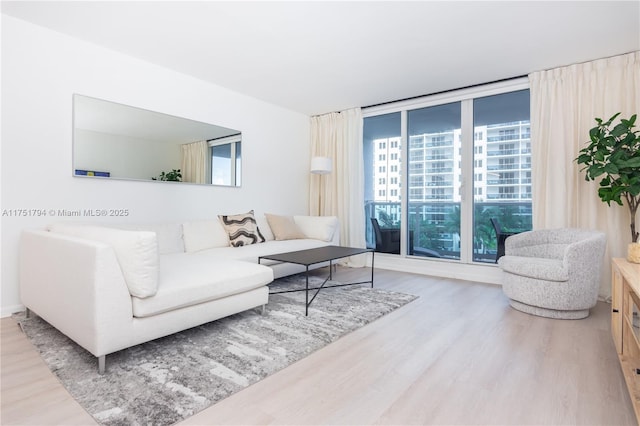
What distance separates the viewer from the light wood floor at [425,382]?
1.44 metres

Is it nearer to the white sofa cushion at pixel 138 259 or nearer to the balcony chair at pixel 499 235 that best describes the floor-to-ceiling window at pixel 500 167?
the balcony chair at pixel 499 235

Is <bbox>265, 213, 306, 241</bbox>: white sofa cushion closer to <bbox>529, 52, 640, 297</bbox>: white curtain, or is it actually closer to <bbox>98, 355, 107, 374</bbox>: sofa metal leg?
<bbox>98, 355, 107, 374</bbox>: sofa metal leg

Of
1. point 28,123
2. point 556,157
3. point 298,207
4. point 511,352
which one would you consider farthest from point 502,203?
point 28,123

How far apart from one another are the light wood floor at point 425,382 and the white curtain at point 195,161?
204 centimetres

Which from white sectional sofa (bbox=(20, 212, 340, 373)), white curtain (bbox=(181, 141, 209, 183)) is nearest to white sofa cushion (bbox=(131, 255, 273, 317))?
white sectional sofa (bbox=(20, 212, 340, 373))

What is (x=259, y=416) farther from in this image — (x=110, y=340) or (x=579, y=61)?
(x=579, y=61)

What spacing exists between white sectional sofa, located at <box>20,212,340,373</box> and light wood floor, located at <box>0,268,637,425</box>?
299 mm

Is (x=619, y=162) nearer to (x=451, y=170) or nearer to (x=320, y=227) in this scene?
(x=451, y=170)

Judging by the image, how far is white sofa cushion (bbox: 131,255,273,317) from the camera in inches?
76.0

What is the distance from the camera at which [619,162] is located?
2.82 metres

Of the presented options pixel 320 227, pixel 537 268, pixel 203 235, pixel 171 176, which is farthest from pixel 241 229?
pixel 537 268

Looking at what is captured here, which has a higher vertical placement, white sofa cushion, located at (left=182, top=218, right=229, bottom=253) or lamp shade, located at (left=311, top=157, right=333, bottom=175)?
lamp shade, located at (left=311, top=157, right=333, bottom=175)

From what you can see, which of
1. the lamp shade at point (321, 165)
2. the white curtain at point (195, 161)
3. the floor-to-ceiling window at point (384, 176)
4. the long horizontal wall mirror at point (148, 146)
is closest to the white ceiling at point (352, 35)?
the long horizontal wall mirror at point (148, 146)

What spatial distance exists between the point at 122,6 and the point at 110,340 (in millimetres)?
2384
